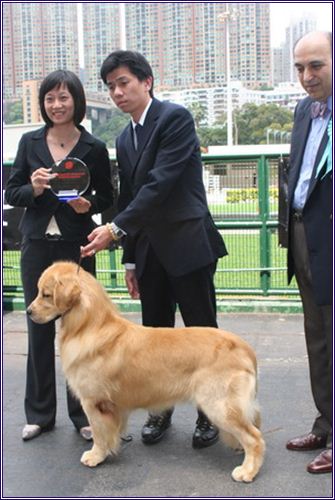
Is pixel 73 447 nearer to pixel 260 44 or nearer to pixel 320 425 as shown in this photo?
pixel 320 425

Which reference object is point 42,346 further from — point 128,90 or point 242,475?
point 128,90

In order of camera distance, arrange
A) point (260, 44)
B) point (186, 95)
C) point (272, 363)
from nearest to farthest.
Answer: point (272, 363) < point (260, 44) < point (186, 95)

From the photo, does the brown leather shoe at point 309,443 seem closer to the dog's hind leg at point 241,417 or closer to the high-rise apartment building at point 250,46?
the dog's hind leg at point 241,417

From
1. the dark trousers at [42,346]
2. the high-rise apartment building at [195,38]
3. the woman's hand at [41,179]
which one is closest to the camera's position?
the woman's hand at [41,179]

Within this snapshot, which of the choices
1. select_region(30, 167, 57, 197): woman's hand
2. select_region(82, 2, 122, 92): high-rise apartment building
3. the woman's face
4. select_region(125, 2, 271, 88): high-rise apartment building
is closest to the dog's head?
select_region(30, 167, 57, 197): woman's hand

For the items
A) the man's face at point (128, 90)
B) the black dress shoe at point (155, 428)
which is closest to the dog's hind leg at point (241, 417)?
the black dress shoe at point (155, 428)

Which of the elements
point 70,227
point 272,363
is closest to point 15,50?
point 70,227

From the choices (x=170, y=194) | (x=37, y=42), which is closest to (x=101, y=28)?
(x=37, y=42)

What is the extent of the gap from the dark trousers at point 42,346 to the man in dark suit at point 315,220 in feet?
5.06

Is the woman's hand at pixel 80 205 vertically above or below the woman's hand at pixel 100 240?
above

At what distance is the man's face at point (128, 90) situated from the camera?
3.54 meters

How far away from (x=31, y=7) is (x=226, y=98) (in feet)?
104

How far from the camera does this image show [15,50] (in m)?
8.55

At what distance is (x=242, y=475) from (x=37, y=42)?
7976 millimetres
